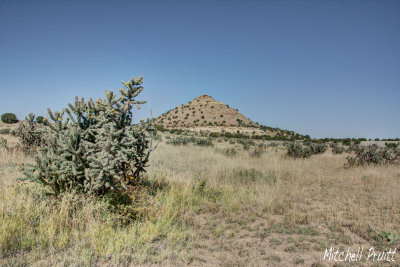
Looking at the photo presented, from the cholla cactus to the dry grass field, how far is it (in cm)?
36

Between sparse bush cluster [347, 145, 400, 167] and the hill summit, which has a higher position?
the hill summit

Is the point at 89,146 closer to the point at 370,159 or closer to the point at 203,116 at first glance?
the point at 370,159

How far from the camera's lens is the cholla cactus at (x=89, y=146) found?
13.3 ft

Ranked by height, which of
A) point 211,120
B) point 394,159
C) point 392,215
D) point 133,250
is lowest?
point 133,250

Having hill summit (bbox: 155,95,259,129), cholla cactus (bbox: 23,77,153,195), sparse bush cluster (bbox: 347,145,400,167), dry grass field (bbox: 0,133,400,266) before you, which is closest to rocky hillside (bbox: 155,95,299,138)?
hill summit (bbox: 155,95,259,129)

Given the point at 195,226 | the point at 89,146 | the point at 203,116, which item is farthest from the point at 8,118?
the point at 195,226

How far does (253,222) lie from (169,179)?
9.29ft

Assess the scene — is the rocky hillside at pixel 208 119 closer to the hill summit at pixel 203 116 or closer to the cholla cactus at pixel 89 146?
the hill summit at pixel 203 116

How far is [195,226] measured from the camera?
441 centimetres

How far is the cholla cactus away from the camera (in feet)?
13.3

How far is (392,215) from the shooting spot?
490 centimetres

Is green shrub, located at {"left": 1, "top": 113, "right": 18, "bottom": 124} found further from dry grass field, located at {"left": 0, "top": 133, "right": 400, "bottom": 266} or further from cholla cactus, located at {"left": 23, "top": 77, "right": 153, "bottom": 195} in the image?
cholla cactus, located at {"left": 23, "top": 77, "right": 153, "bottom": 195}

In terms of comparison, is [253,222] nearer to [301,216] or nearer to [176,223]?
[301,216]

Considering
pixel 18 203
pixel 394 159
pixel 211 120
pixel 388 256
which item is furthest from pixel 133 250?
pixel 211 120
